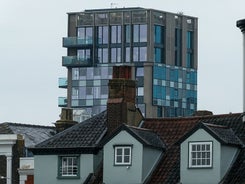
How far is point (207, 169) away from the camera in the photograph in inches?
2606

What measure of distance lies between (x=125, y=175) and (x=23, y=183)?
26.9m

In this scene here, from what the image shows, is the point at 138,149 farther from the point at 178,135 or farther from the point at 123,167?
the point at 178,135

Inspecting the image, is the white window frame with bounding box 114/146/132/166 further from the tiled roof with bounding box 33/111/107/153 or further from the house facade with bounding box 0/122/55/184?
the house facade with bounding box 0/122/55/184

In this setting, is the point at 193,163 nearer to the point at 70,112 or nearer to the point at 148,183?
the point at 148,183

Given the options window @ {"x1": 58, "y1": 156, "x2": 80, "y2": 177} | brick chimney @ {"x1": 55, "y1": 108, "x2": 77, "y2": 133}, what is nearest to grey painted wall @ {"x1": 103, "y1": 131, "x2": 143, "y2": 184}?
window @ {"x1": 58, "y1": 156, "x2": 80, "y2": 177}

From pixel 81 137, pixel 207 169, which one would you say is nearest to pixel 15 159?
pixel 81 137

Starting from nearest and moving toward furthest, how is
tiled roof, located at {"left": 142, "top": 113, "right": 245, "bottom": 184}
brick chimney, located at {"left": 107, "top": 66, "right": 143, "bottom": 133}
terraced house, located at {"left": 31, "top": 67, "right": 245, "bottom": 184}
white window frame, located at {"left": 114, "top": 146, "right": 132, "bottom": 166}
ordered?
terraced house, located at {"left": 31, "top": 67, "right": 245, "bottom": 184}
tiled roof, located at {"left": 142, "top": 113, "right": 245, "bottom": 184}
white window frame, located at {"left": 114, "top": 146, "right": 132, "bottom": 166}
brick chimney, located at {"left": 107, "top": 66, "right": 143, "bottom": 133}

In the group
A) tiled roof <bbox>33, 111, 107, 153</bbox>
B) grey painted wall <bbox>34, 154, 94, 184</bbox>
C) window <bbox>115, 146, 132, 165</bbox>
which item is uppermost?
tiled roof <bbox>33, 111, 107, 153</bbox>

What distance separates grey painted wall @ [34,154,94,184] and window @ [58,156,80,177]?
0.21 m

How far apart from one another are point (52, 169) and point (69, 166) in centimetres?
89

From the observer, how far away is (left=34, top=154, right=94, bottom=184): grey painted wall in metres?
71.6

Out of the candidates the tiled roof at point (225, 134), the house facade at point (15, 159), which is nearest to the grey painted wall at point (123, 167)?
the tiled roof at point (225, 134)

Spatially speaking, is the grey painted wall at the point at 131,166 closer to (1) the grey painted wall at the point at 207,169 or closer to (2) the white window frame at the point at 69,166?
(1) the grey painted wall at the point at 207,169

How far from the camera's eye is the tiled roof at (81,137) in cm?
7194
